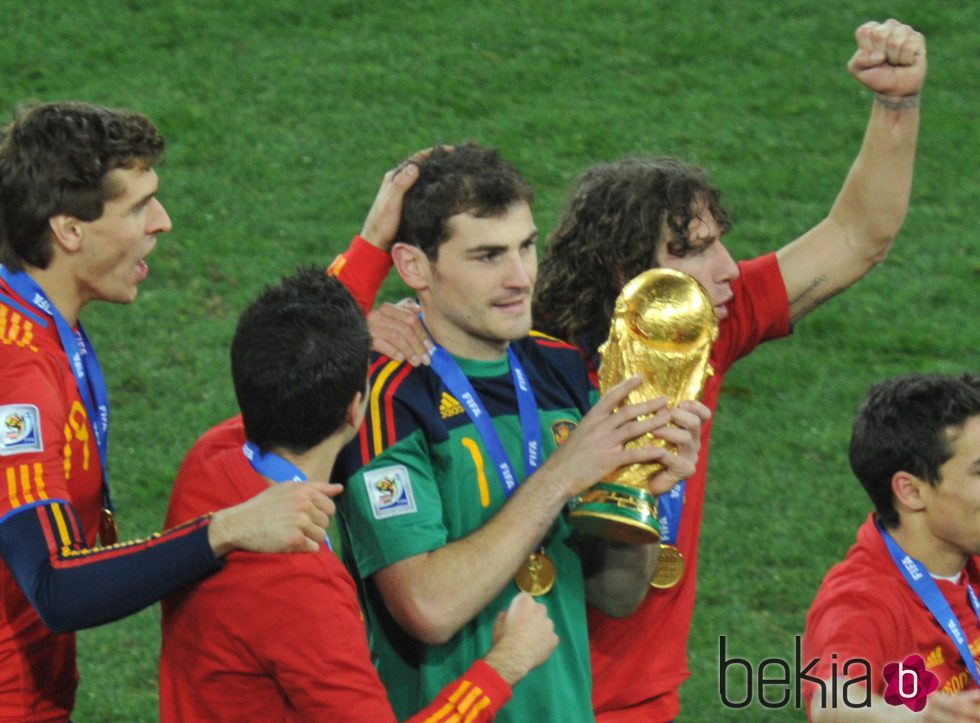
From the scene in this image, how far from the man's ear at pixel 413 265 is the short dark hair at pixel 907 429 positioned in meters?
1.47

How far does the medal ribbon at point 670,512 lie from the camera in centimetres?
429

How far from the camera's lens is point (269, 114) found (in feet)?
33.7

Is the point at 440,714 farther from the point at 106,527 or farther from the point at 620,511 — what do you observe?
the point at 106,527

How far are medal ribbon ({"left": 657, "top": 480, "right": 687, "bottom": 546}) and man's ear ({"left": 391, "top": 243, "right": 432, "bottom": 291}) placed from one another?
2.67 ft

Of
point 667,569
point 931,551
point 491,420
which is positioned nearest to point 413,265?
point 491,420

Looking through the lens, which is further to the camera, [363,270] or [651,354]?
[363,270]

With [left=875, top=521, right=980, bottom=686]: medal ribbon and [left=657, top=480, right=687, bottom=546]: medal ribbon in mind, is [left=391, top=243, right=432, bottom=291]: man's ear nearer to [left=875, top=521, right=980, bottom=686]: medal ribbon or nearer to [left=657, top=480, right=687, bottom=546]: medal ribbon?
[left=657, top=480, right=687, bottom=546]: medal ribbon

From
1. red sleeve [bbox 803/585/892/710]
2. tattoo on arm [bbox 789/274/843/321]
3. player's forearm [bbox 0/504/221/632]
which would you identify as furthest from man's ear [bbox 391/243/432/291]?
red sleeve [bbox 803/585/892/710]

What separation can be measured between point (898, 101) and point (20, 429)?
96.4 inches

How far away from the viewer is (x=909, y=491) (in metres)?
4.67

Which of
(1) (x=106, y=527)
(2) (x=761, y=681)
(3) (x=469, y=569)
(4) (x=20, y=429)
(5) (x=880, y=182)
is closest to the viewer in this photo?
(4) (x=20, y=429)

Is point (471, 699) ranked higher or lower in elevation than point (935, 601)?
higher

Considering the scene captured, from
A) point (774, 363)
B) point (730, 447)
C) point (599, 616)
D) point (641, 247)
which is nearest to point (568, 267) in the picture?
point (641, 247)

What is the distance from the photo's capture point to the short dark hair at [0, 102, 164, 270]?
3910 mm
